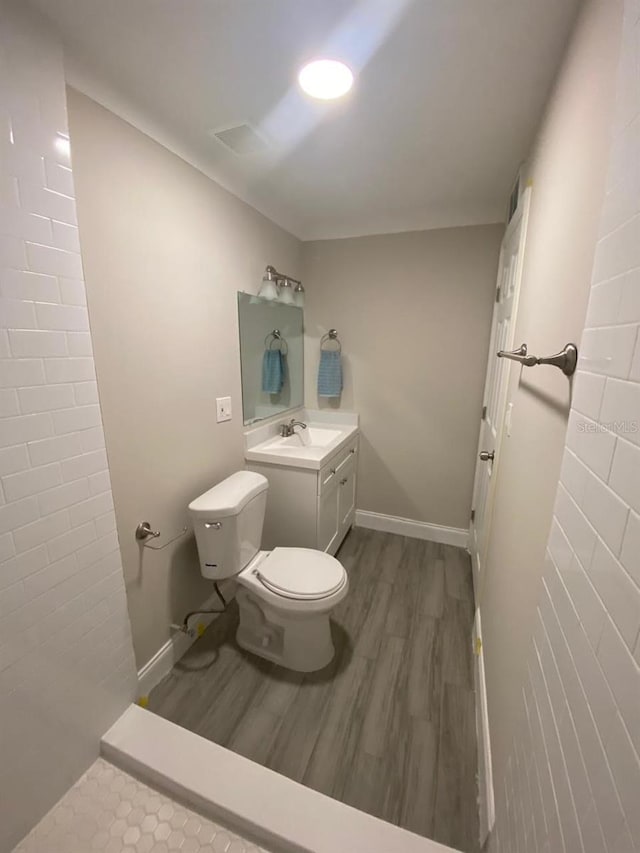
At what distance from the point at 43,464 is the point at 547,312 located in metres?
1.49

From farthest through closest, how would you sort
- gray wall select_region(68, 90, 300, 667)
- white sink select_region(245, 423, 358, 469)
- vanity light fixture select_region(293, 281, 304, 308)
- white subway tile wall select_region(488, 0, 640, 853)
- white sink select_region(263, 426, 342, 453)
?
vanity light fixture select_region(293, 281, 304, 308) < white sink select_region(263, 426, 342, 453) < white sink select_region(245, 423, 358, 469) < gray wall select_region(68, 90, 300, 667) < white subway tile wall select_region(488, 0, 640, 853)

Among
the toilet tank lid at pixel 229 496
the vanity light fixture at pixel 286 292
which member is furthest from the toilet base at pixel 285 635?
the vanity light fixture at pixel 286 292

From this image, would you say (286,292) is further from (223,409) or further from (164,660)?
(164,660)

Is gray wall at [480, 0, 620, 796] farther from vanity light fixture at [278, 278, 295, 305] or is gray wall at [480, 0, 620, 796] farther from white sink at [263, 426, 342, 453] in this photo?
vanity light fixture at [278, 278, 295, 305]

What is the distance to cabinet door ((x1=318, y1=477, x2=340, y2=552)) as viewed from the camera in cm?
→ 200

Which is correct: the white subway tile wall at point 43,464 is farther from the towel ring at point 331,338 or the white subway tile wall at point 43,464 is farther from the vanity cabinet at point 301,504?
the towel ring at point 331,338

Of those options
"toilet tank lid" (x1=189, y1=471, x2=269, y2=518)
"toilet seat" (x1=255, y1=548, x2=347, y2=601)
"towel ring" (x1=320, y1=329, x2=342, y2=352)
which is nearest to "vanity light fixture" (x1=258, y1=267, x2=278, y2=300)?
"towel ring" (x1=320, y1=329, x2=342, y2=352)

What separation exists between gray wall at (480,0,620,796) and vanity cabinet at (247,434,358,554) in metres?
0.94

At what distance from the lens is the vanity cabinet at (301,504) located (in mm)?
1939

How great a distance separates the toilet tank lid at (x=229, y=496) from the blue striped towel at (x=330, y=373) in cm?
100

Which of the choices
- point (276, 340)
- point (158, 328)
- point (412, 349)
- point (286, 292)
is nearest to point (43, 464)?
point (158, 328)

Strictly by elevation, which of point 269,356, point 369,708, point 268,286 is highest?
point 268,286

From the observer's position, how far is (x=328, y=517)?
2127 mm

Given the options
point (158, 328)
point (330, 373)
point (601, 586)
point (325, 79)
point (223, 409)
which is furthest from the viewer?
point (330, 373)
